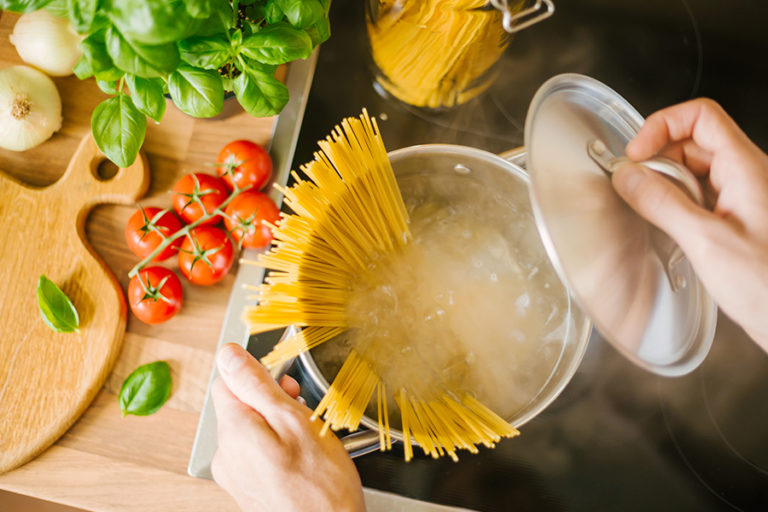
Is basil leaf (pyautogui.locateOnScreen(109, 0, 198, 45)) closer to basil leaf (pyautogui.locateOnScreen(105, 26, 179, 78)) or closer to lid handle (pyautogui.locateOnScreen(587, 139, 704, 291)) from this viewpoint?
basil leaf (pyautogui.locateOnScreen(105, 26, 179, 78))

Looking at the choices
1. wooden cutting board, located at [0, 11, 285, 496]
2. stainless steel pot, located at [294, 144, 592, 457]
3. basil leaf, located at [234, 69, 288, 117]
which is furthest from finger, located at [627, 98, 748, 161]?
wooden cutting board, located at [0, 11, 285, 496]

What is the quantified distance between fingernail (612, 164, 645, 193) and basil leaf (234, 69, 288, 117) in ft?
1.15

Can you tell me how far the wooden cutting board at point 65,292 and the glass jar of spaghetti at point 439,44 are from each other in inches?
14.2

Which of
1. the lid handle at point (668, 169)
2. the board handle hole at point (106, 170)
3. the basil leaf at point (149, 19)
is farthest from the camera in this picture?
the board handle hole at point (106, 170)

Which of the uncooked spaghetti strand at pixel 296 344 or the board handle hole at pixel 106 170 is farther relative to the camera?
the board handle hole at pixel 106 170

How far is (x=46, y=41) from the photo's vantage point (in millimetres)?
677

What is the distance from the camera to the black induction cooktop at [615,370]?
0.70 m

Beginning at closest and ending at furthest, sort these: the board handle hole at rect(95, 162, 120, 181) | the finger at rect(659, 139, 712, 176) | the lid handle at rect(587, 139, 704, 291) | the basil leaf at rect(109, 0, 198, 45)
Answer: the basil leaf at rect(109, 0, 198, 45) < the lid handle at rect(587, 139, 704, 291) < the finger at rect(659, 139, 712, 176) < the board handle hole at rect(95, 162, 120, 181)

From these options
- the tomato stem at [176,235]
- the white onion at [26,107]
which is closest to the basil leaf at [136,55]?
the tomato stem at [176,235]

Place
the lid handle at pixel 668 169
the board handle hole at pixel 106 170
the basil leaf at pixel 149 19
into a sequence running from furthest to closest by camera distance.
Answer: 1. the board handle hole at pixel 106 170
2. the lid handle at pixel 668 169
3. the basil leaf at pixel 149 19

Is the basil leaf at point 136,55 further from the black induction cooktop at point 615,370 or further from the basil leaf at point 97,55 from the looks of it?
the black induction cooktop at point 615,370

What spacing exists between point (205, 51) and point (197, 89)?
4 cm

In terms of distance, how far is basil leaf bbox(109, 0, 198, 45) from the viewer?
1.25ft

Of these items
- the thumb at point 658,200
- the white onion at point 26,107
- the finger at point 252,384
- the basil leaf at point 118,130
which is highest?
the thumb at point 658,200
